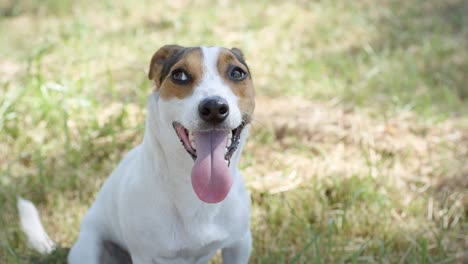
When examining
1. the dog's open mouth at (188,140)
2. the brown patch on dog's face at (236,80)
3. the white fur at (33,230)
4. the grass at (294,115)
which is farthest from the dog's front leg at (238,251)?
the white fur at (33,230)

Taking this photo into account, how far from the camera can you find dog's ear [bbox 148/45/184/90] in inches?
114

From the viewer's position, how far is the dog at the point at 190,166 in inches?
99.6

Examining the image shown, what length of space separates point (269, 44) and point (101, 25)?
2147mm

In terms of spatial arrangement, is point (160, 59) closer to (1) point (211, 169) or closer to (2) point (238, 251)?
(1) point (211, 169)

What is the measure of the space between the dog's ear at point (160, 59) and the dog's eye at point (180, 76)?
21 centimetres

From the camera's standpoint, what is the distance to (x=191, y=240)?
8.93ft

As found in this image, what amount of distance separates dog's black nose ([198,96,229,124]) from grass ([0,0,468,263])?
3.68ft

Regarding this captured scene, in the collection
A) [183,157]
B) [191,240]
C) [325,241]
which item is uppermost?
[183,157]

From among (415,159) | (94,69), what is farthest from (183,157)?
(94,69)

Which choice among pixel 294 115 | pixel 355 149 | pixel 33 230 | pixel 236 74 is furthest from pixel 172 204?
pixel 294 115

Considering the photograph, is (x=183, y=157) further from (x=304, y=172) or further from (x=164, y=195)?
(x=304, y=172)

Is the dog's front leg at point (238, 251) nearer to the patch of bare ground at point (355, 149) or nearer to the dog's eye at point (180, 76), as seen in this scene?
the dog's eye at point (180, 76)

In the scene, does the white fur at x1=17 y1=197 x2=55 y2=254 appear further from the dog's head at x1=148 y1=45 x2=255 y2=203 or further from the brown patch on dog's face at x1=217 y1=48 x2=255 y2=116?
the brown patch on dog's face at x1=217 y1=48 x2=255 y2=116

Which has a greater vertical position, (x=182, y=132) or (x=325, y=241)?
(x=182, y=132)
